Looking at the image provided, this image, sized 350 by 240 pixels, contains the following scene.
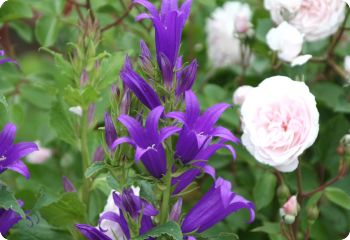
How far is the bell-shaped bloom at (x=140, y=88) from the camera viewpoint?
0.76m

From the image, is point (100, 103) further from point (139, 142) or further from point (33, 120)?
point (139, 142)

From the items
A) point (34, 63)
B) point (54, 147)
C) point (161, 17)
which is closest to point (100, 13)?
point (54, 147)

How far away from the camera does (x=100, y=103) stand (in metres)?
1.25

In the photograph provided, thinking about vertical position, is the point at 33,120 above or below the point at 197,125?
below

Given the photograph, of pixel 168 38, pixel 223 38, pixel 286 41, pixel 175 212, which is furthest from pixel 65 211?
pixel 223 38

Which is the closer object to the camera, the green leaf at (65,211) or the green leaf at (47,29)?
the green leaf at (65,211)

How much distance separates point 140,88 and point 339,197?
41 centimetres

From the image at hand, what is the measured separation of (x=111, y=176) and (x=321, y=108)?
2.02 ft

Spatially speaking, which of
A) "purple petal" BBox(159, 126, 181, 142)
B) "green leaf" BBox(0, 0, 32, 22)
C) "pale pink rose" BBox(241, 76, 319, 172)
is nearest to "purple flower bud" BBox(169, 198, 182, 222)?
"purple petal" BBox(159, 126, 181, 142)

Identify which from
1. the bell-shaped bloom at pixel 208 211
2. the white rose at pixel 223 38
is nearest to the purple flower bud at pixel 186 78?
the bell-shaped bloom at pixel 208 211

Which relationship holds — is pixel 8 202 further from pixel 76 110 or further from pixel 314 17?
pixel 314 17

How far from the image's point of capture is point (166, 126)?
2.54 ft

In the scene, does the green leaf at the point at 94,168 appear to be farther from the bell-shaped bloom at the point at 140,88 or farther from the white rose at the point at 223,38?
the white rose at the point at 223,38

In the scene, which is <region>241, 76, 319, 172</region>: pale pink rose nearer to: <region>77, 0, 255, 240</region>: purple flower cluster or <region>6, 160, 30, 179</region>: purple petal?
<region>77, 0, 255, 240</region>: purple flower cluster
